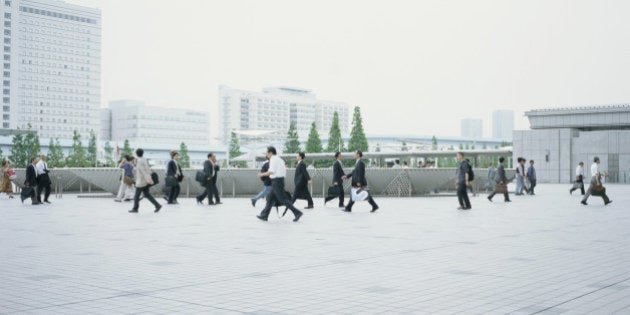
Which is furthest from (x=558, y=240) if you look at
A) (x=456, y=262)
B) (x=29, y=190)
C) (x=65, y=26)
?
(x=65, y=26)

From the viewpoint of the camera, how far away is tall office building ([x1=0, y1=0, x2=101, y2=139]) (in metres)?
157

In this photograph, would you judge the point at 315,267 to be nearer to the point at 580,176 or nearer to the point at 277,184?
the point at 277,184

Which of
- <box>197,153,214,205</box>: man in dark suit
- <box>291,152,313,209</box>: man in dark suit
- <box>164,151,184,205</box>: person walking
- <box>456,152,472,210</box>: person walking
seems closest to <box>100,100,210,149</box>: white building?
<box>164,151,184,205</box>: person walking

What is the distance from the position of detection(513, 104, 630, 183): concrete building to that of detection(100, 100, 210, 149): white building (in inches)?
4881

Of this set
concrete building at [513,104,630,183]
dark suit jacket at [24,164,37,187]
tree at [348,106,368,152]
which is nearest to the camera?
dark suit jacket at [24,164,37,187]

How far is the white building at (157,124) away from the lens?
Answer: 17250 centimetres

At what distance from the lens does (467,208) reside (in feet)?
66.3

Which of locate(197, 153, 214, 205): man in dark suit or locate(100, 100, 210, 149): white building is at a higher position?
locate(100, 100, 210, 149): white building

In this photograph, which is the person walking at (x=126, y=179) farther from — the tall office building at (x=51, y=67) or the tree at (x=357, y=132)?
the tall office building at (x=51, y=67)

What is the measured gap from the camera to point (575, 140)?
53562 mm

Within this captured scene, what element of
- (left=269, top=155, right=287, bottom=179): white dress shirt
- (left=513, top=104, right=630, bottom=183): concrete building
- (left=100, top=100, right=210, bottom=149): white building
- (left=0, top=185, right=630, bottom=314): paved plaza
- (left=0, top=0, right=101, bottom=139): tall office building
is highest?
(left=0, top=0, right=101, bottom=139): tall office building

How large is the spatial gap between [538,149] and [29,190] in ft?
138

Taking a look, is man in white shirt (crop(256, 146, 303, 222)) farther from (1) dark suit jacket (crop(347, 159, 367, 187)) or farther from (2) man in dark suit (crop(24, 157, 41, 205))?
(2) man in dark suit (crop(24, 157, 41, 205))

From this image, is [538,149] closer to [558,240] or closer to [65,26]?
[558,240]
